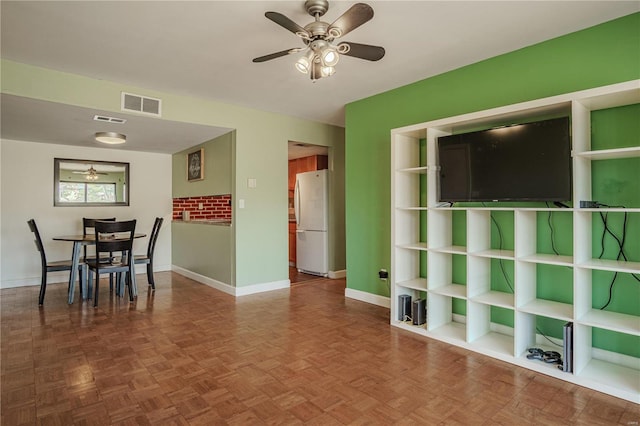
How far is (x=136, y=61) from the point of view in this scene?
116 inches

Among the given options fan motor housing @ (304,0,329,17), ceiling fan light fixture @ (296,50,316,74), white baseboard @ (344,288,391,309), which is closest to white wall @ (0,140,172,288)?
white baseboard @ (344,288,391,309)

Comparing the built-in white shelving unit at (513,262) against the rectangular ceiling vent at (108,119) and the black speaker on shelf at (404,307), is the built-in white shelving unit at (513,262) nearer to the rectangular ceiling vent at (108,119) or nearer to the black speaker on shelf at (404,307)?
the black speaker on shelf at (404,307)

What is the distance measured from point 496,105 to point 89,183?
568 centimetres

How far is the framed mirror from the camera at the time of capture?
5195mm

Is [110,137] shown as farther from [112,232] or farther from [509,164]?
[509,164]

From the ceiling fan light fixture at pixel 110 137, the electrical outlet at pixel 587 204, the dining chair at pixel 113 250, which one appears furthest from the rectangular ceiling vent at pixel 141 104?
the electrical outlet at pixel 587 204

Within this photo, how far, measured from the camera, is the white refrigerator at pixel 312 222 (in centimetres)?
541

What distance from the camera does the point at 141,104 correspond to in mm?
3602

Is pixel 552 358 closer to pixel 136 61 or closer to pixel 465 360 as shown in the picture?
pixel 465 360

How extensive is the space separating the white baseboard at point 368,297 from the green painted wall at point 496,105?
0.05m

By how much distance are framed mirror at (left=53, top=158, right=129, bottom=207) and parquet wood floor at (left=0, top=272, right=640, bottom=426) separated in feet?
7.27

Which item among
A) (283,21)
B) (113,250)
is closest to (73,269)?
(113,250)

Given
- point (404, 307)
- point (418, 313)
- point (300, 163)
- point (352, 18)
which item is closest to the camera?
point (352, 18)

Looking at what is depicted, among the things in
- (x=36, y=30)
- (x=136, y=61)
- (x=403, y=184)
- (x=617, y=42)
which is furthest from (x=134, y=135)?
(x=617, y=42)
